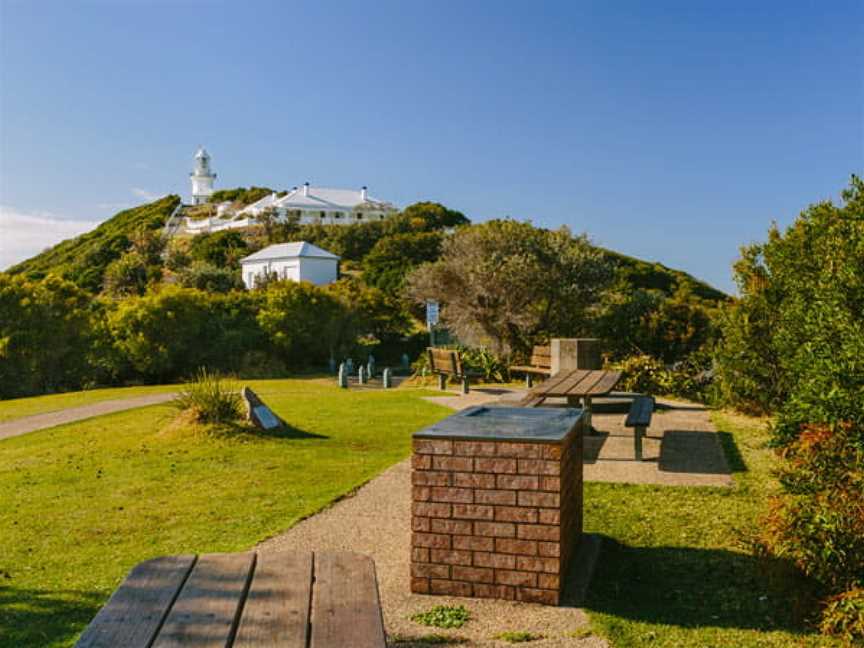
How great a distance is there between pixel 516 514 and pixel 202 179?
338 ft

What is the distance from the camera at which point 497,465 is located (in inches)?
174

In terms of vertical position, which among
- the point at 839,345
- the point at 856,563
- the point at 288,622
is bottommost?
the point at 856,563

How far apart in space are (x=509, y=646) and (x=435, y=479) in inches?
40.5

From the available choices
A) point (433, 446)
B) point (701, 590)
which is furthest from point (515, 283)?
point (433, 446)

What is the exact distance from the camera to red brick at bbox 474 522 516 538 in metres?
4.44

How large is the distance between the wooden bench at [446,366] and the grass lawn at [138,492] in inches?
130

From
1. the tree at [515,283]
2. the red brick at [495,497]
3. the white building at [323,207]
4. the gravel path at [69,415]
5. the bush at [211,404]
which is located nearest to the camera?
the red brick at [495,497]

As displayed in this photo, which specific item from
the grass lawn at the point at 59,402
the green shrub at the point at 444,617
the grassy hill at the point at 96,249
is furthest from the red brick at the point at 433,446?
the grassy hill at the point at 96,249

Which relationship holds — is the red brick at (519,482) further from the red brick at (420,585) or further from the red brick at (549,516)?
the red brick at (420,585)

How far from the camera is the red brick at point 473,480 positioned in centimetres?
445

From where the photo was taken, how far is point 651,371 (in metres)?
16.5

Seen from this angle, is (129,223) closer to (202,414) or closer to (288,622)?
(202,414)

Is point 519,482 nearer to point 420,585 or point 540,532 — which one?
point 540,532

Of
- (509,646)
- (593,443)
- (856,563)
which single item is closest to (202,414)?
(593,443)
